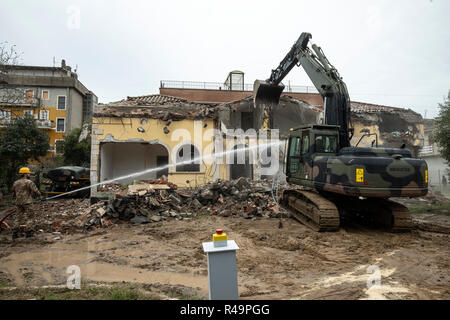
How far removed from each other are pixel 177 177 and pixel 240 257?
11.2 metres

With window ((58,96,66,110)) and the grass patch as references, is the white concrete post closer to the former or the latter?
the grass patch

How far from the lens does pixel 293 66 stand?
10.7m

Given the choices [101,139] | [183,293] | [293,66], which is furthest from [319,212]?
[101,139]

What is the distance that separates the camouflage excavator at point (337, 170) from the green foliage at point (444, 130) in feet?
19.7

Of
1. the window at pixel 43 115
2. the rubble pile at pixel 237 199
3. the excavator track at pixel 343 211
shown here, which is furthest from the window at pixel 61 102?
the excavator track at pixel 343 211

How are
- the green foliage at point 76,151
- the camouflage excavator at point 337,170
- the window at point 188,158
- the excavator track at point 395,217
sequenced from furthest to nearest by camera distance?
1. the green foliage at point 76,151
2. the window at point 188,158
3. the excavator track at point 395,217
4. the camouflage excavator at point 337,170

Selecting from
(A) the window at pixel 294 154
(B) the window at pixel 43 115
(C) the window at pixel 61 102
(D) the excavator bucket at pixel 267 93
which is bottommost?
(A) the window at pixel 294 154

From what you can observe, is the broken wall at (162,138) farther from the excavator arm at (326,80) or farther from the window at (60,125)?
the window at (60,125)

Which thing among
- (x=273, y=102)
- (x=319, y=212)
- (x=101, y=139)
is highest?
(x=273, y=102)

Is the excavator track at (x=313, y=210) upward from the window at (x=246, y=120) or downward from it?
downward

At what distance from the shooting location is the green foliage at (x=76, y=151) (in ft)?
85.7

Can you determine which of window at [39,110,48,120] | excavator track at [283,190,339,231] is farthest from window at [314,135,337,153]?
window at [39,110,48,120]

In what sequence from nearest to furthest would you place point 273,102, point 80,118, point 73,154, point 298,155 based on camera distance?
point 298,155, point 273,102, point 73,154, point 80,118
